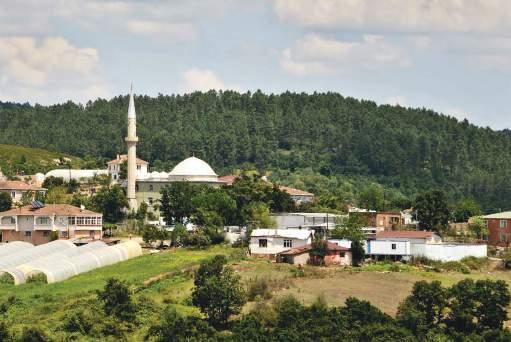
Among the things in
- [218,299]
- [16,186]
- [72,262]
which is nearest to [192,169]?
[16,186]

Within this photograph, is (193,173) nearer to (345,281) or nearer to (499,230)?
(499,230)

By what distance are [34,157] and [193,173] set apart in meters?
42.6

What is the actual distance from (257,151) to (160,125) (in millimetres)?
19934

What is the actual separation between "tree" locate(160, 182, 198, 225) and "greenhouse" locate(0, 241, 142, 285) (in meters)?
9.84

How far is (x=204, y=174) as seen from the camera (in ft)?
308

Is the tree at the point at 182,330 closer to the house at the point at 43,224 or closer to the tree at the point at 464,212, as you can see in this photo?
the house at the point at 43,224

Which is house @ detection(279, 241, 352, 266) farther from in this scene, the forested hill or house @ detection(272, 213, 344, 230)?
the forested hill

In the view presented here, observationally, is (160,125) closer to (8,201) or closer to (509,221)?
(8,201)

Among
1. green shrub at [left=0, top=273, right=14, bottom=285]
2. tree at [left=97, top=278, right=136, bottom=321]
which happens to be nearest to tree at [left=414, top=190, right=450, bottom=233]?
green shrub at [left=0, top=273, right=14, bottom=285]

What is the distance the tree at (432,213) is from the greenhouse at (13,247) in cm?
2575

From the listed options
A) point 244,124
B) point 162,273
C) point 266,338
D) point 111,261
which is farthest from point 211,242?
point 244,124

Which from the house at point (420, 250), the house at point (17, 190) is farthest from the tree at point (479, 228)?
the house at point (17, 190)

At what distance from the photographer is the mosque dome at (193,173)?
303 feet

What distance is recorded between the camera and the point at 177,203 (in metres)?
81.1
